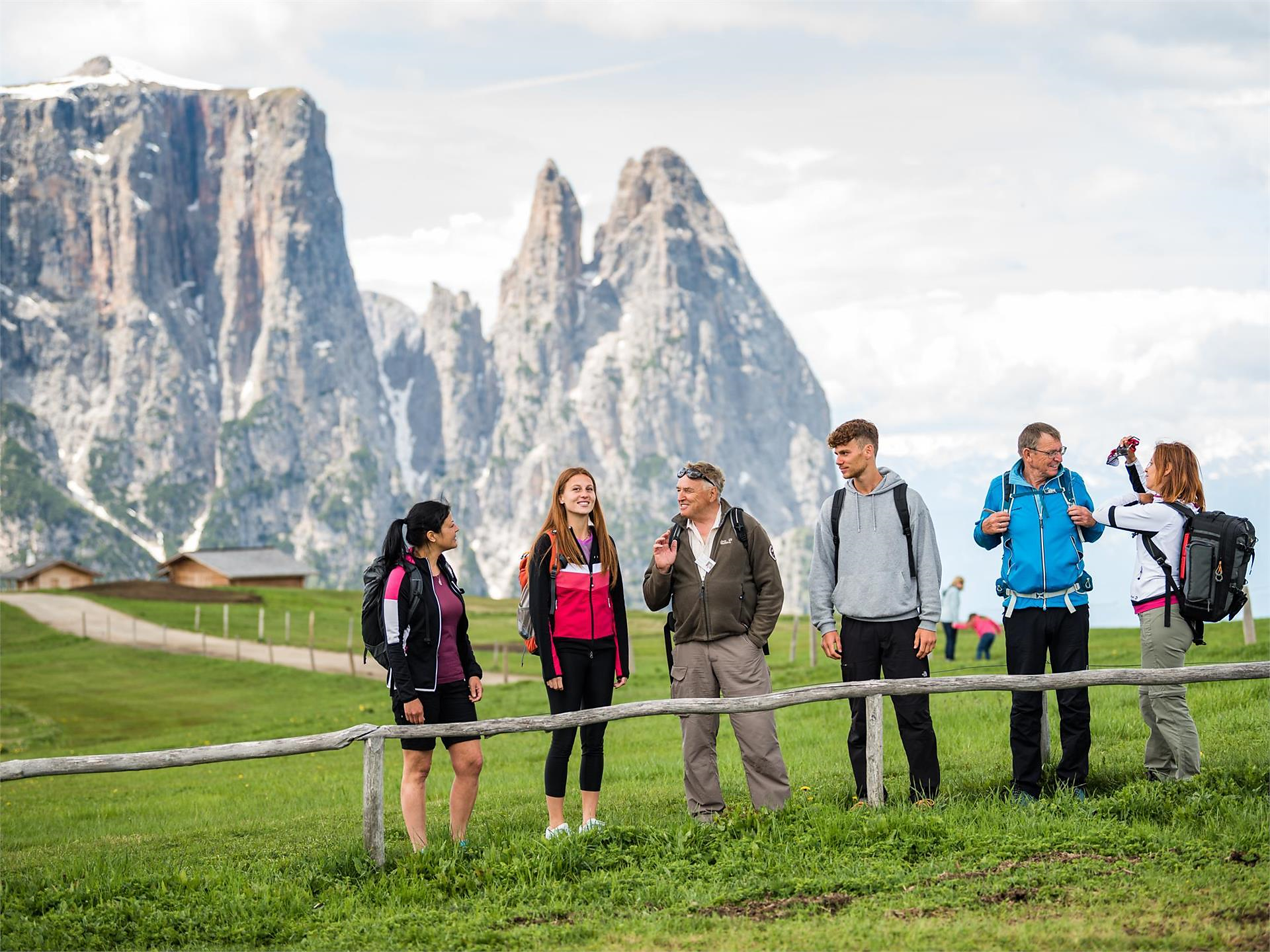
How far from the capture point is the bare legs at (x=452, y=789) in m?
9.03

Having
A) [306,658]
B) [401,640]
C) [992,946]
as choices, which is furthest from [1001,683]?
[306,658]

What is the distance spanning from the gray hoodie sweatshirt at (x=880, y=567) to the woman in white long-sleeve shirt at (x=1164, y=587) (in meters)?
1.40

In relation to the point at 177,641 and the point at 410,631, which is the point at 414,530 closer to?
the point at 410,631

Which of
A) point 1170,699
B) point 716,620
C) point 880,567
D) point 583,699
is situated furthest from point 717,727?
point 1170,699

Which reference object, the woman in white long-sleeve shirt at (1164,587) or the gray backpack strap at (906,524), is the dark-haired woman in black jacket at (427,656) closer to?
the gray backpack strap at (906,524)

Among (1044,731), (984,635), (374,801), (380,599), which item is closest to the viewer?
(374,801)

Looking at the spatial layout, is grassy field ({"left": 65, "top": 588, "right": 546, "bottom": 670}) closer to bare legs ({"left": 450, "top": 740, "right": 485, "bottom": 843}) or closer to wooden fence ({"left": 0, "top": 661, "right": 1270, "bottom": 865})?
bare legs ({"left": 450, "top": 740, "right": 485, "bottom": 843})

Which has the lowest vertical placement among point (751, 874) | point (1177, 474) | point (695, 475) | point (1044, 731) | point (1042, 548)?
point (751, 874)

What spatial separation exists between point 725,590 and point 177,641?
1885 inches

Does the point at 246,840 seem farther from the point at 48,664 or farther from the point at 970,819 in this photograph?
the point at 48,664

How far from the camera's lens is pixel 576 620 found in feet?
29.9

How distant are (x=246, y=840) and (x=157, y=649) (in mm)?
40525

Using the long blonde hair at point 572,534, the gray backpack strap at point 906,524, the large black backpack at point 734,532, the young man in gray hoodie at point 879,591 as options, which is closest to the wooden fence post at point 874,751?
the young man in gray hoodie at point 879,591

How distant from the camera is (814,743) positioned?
14.9 meters
